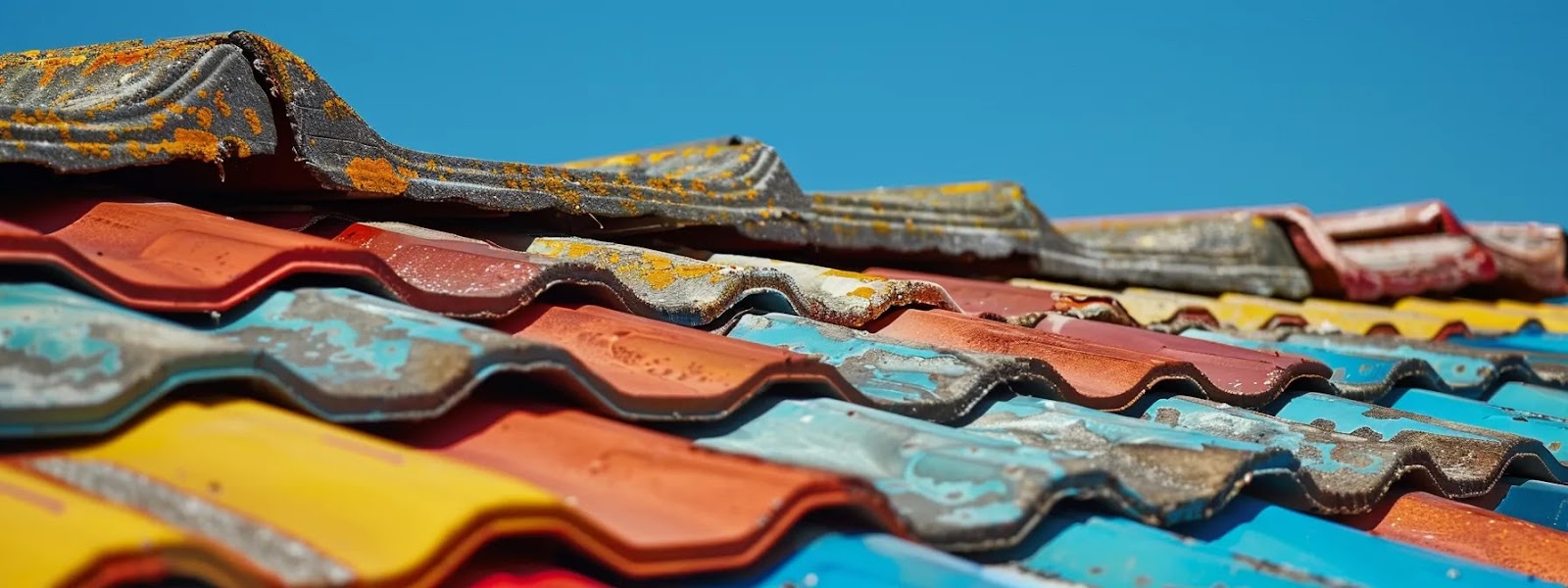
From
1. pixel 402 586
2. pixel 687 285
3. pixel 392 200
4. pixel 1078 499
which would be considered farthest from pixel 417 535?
pixel 392 200

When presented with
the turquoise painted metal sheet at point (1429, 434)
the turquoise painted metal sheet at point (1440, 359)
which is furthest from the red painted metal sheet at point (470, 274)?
the turquoise painted metal sheet at point (1440, 359)

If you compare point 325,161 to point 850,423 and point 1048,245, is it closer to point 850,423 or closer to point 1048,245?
point 850,423

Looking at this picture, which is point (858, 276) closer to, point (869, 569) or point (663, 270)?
point (663, 270)

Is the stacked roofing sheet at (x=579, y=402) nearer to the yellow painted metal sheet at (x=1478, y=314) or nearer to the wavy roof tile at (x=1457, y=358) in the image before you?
the wavy roof tile at (x=1457, y=358)

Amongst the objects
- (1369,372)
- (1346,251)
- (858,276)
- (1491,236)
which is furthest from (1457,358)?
(1491,236)

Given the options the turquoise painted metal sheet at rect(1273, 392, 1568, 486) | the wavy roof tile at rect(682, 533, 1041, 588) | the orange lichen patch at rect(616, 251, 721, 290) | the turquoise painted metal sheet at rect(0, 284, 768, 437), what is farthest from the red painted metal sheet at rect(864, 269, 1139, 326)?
the wavy roof tile at rect(682, 533, 1041, 588)

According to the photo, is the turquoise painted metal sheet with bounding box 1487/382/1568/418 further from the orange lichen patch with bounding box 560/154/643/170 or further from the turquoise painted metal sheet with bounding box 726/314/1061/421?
the orange lichen patch with bounding box 560/154/643/170
